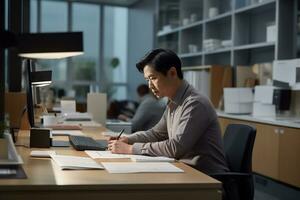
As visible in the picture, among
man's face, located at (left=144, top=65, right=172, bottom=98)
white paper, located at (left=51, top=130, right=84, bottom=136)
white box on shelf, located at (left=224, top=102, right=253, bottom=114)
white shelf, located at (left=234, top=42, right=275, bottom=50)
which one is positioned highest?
white shelf, located at (left=234, top=42, right=275, bottom=50)

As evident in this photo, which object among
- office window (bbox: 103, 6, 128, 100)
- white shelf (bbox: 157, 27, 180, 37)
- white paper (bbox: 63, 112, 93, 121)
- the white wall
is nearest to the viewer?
white paper (bbox: 63, 112, 93, 121)

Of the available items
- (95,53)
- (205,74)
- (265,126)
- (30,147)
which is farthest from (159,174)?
(95,53)

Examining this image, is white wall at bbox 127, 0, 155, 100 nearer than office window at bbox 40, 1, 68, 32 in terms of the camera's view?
Yes

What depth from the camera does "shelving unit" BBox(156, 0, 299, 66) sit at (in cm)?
462

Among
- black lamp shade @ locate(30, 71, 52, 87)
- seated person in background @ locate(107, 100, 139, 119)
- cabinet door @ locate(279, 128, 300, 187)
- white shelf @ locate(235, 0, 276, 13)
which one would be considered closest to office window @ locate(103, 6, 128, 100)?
seated person in background @ locate(107, 100, 139, 119)

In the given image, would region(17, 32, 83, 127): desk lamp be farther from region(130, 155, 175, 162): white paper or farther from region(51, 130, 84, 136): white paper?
region(130, 155, 175, 162): white paper

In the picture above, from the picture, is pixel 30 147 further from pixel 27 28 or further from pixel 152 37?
pixel 152 37

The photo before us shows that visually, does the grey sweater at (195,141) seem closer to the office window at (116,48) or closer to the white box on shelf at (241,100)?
the white box on shelf at (241,100)

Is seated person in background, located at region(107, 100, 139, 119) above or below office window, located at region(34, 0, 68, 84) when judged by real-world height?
below

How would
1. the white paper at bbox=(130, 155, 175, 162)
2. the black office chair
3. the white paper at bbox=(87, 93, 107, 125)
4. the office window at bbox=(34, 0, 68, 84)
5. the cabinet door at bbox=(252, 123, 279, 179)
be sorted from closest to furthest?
1. the white paper at bbox=(130, 155, 175, 162)
2. the black office chair
3. the cabinet door at bbox=(252, 123, 279, 179)
4. the white paper at bbox=(87, 93, 107, 125)
5. the office window at bbox=(34, 0, 68, 84)

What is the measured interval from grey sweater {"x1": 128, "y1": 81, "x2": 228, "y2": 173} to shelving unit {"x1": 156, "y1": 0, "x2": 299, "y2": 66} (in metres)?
2.57

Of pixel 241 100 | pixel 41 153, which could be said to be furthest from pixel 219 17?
pixel 41 153

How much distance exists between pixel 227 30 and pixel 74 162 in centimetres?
484

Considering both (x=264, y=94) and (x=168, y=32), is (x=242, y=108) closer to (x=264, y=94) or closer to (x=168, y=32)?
(x=264, y=94)
